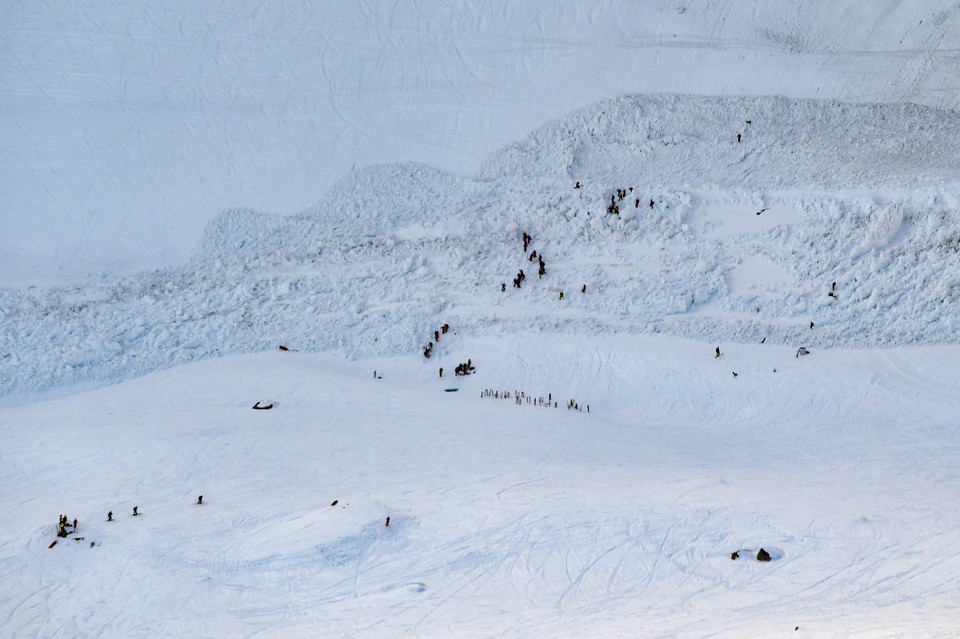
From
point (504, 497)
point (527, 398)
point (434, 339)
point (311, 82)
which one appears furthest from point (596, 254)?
point (311, 82)

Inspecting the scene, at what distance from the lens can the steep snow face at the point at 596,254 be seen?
19562 millimetres

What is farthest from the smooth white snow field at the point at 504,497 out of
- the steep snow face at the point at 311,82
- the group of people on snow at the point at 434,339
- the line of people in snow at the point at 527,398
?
the steep snow face at the point at 311,82

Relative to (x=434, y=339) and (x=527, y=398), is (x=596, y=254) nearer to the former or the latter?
(x=434, y=339)

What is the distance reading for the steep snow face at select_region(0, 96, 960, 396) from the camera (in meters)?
19.6

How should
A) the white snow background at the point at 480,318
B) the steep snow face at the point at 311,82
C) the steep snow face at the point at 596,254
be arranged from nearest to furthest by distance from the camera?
the white snow background at the point at 480,318 < the steep snow face at the point at 596,254 < the steep snow face at the point at 311,82

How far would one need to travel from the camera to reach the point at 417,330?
20.3 meters

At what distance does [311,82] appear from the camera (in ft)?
90.9

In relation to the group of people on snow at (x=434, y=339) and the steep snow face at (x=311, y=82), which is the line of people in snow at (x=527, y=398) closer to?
the group of people on snow at (x=434, y=339)

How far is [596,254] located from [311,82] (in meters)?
12.0

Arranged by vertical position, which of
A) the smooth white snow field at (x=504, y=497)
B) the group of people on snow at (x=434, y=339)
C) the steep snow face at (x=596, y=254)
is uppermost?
the steep snow face at (x=596, y=254)

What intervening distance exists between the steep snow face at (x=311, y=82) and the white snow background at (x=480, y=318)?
11 centimetres

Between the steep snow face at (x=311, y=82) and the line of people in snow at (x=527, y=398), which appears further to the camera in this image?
the steep snow face at (x=311, y=82)

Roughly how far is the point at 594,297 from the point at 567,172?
16.6 ft

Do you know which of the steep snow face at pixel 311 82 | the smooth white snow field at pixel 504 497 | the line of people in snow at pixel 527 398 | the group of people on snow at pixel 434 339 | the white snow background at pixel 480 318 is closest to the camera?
the smooth white snow field at pixel 504 497
